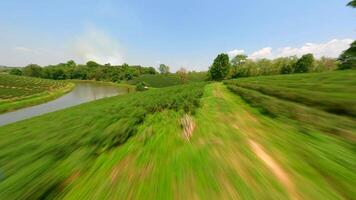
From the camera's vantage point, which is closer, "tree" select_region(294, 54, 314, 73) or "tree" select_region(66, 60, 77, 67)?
"tree" select_region(294, 54, 314, 73)

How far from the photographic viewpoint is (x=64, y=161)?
4.81m

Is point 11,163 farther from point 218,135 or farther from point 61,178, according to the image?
point 218,135

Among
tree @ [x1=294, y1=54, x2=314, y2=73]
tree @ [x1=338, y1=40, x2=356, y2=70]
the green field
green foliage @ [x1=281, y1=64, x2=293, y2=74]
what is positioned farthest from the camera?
green foliage @ [x1=281, y1=64, x2=293, y2=74]

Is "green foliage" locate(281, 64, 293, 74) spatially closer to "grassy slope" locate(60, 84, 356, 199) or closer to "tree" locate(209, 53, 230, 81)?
"tree" locate(209, 53, 230, 81)

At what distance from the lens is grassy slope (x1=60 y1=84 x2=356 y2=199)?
12.3 feet

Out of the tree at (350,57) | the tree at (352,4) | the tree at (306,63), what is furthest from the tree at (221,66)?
the tree at (352,4)

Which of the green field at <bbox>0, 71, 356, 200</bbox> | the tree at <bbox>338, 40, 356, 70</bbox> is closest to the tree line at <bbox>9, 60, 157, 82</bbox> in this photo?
the tree at <bbox>338, 40, 356, 70</bbox>

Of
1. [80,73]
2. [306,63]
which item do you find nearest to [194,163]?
[306,63]

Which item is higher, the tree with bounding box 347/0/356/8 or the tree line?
the tree with bounding box 347/0/356/8

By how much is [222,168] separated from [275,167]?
150 cm

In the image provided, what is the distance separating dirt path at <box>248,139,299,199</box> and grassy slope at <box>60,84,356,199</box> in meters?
0.03

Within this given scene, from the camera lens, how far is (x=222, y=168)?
4.69m

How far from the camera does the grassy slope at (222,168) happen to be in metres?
3.76

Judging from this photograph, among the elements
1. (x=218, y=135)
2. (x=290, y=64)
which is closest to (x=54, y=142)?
(x=218, y=135)
